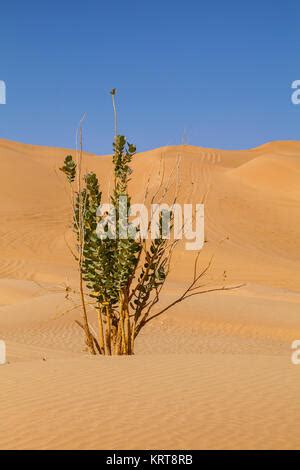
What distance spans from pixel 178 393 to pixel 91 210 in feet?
11.6

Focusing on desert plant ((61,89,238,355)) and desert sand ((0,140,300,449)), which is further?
desert plant ((61,89,238,355))

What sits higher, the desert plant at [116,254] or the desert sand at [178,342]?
→ the desert plant at [116,254]

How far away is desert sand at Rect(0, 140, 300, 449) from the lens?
4.45 m

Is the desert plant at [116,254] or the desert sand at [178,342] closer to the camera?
the desert sand at [178,342]

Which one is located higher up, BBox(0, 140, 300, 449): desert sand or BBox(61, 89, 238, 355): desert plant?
BBox(61, 89, 238, 355): desert plant

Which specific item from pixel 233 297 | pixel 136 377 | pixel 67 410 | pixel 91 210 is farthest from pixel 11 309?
pixel 67 410

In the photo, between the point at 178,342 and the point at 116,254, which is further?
the point at 178,342

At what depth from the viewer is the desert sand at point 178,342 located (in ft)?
14.6

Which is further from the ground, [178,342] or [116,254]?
[116,254]

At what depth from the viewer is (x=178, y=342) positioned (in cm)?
1279

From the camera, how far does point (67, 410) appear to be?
→ 4.87 meters
